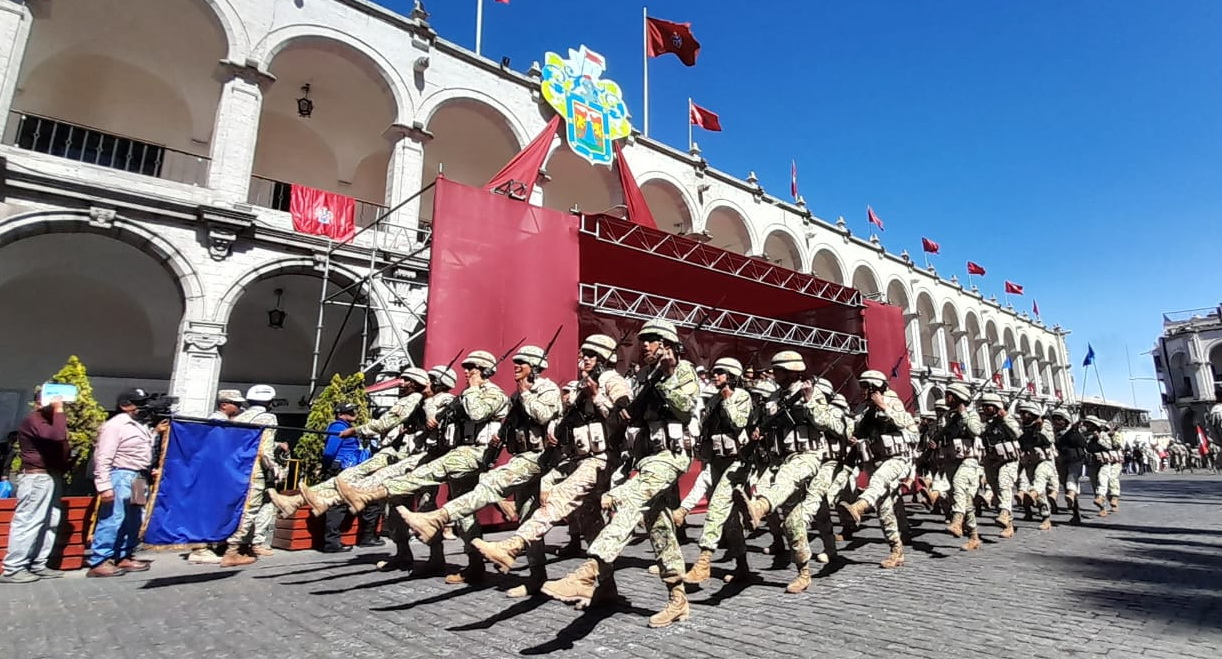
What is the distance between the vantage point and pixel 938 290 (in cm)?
2983

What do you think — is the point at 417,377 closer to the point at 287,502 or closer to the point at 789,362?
the point at 287,502

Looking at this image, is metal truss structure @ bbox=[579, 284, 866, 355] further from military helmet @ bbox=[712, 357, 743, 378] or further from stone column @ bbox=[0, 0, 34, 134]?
stone column @ bbox=[0, 0, 34, 134]

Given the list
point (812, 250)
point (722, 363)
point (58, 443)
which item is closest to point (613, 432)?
point (722, 363)

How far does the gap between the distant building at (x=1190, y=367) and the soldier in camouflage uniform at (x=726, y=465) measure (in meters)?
55.2

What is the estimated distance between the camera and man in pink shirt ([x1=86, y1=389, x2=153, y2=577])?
5543mm

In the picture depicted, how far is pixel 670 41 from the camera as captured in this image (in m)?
19.3

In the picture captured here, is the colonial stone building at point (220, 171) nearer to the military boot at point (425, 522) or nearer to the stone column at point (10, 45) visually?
the stone column at point (10, 45)

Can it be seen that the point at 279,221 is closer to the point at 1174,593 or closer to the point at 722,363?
the point at 722,363

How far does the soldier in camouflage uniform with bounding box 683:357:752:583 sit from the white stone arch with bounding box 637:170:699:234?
1355 cm

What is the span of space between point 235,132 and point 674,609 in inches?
476

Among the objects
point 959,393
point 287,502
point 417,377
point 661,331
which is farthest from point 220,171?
point 959,393

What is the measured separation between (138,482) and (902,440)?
7932 mm

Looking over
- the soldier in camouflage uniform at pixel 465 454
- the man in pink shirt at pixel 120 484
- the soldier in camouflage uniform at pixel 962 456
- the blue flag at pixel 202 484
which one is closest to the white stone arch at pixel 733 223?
A: the soldier in camouflage uniform at pixel 962 456

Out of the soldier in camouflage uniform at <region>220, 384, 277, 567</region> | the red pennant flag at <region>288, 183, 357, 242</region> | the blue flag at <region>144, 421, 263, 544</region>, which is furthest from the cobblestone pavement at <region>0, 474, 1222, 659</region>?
the red pennant flag at <region>288, 183, 357, 242</region>
